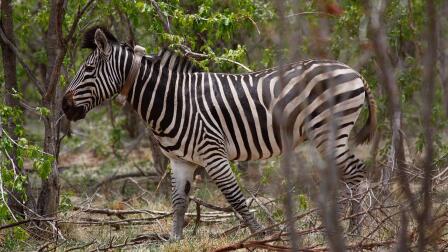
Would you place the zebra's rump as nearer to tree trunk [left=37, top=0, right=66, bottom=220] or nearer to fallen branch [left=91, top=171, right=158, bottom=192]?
tree trunk [left=37, top=0, right=66, bottom=220]

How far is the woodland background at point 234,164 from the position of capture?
2531 mm

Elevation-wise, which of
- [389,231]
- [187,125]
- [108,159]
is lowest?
[108,159]

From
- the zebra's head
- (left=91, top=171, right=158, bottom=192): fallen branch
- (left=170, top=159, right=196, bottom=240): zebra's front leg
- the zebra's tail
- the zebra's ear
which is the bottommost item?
(left=91, top=171, right=158, bottom=192): fallen branch

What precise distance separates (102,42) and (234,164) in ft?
7.21

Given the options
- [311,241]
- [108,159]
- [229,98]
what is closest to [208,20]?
[229,98]

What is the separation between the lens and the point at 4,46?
25.9 feet

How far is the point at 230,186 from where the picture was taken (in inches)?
276

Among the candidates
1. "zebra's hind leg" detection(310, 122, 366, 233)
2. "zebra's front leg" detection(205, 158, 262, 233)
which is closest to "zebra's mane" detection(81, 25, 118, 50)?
"zebra's front leg" detection(205, 158, 262, 233)

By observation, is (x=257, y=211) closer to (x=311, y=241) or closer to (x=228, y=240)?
(x=228, y=240)

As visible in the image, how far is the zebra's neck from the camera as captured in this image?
7.14 metres

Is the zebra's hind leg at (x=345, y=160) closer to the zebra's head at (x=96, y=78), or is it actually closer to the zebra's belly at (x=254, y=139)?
the zebra's belly at (x=254, y=139)

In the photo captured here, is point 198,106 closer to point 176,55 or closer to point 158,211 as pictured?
point 176,55

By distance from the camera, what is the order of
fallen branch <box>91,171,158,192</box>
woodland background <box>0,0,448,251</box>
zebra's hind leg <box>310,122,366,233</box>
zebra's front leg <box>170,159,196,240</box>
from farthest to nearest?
1. fallen branch <box>91,171,158,192</box>
2. zebra's front leg <box>170,159,196,240</box>
3. zebra's hind leg <box>310,122,366,233</box>
4. woodland background <box>0,0,448,251</box>

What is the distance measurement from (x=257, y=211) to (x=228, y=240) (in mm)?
1279
